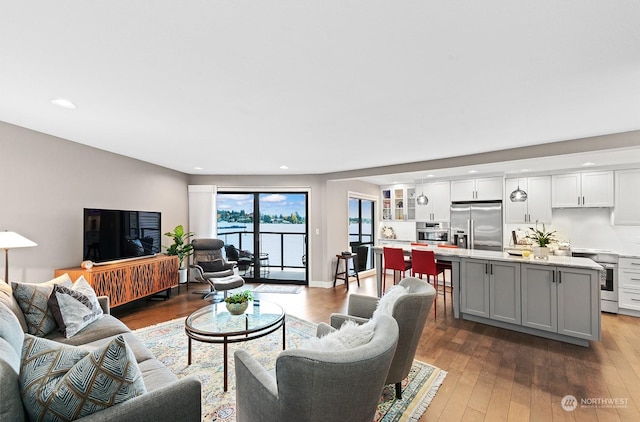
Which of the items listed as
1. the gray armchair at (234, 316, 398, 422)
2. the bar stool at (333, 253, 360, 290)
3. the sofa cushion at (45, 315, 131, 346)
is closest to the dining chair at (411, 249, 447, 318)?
the bar stool at (333, 253, 360, 290)

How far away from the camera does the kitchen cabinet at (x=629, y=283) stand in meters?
4.05

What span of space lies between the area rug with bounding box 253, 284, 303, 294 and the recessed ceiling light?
4022mm

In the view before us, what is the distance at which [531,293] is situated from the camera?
3355 millimetres

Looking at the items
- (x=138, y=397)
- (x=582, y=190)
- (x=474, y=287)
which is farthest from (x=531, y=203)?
(x=138, y=397)

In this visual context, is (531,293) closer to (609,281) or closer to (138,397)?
(609,281)

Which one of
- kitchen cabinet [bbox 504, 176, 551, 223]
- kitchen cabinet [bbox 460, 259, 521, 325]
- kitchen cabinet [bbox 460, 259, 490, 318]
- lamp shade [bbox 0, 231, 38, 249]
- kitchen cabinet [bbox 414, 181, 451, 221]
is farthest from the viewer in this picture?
kitchen cabinet [bbox 414, 181, 451, 221]

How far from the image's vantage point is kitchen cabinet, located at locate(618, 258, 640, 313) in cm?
405

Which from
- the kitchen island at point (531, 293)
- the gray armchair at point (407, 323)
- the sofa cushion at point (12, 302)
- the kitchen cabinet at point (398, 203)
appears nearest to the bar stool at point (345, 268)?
the kitchen cabinet at point (398, 203)

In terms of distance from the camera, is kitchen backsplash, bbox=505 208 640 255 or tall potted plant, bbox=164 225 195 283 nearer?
kitchen backsplash, bbox=505 208 640 255

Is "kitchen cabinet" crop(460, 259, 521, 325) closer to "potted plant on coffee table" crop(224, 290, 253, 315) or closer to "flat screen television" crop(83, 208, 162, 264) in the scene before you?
"potted plant on coffee table" crop(224, 290, 253, 315)

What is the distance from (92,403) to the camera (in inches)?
43.8

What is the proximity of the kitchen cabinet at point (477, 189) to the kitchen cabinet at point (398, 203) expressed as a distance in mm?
995

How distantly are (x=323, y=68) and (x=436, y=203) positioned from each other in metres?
5.25

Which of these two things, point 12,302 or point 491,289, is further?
point 491,289
